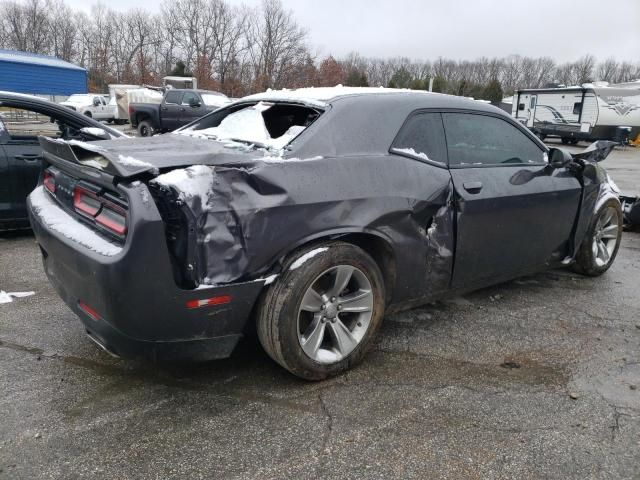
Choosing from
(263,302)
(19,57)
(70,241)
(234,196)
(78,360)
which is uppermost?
(19,57)

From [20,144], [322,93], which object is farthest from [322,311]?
[20,144]

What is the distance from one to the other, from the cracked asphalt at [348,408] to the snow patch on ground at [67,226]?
2.72 ft

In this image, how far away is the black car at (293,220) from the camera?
2303 millimetres

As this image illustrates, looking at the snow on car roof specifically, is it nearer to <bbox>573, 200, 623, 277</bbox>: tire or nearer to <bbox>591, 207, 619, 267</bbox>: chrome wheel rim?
<bbox>573, 200, 623, 277</bbox>: tire

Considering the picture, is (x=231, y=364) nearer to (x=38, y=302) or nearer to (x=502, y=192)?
(x=38, y=302)

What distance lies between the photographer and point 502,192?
355cm

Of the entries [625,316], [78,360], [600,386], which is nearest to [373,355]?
[600,386]

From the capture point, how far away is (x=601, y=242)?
4879mm

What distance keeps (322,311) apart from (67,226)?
4.69 ft

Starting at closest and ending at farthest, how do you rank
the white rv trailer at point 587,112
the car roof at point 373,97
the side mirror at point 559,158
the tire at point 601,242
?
1. the car roof at point 373,97
2. the side mirror at point 559,158
3. the tire at point 601,242
4. the white rv trailer at point 587,112

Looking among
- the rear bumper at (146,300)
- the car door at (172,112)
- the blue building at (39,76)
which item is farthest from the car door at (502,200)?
the blue building at (39,76)

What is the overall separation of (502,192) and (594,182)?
4.53 feet

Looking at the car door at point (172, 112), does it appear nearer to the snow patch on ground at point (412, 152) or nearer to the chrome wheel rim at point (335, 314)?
the snow patch on ground at point (412, 152)

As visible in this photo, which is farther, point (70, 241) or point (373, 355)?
point (373, 355)
